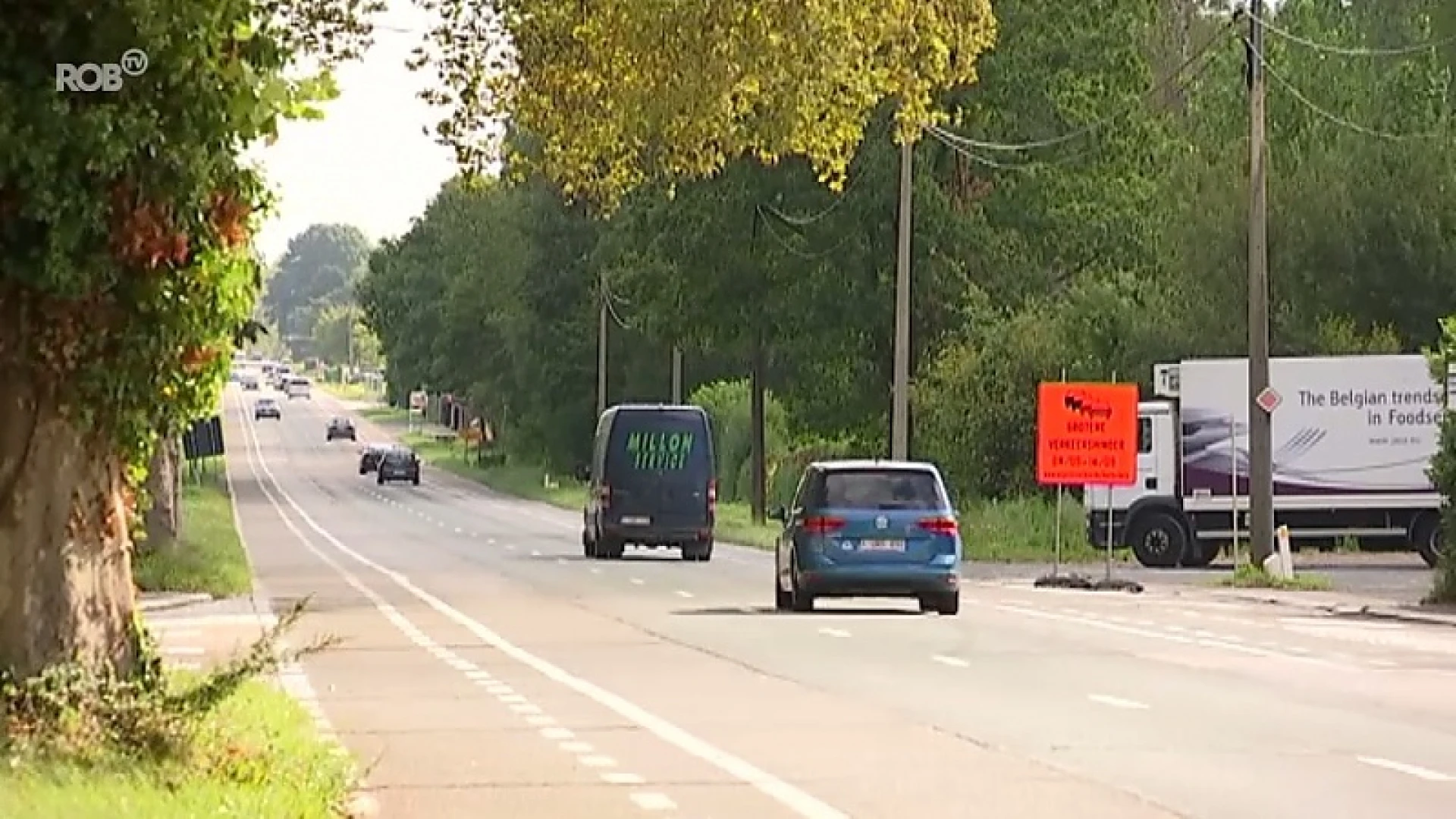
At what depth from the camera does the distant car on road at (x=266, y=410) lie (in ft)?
551

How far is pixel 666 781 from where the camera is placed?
15.2 metres

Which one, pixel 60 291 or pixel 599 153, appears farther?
pixel 599 153

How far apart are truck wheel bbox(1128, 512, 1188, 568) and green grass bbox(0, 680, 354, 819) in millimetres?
34945

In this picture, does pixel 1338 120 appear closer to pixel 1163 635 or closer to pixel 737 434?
pixel 737 434

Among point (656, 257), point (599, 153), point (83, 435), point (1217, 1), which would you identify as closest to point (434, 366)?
point (1217, 1)

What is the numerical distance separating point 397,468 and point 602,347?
41.5 ft

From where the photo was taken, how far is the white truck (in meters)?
49.1

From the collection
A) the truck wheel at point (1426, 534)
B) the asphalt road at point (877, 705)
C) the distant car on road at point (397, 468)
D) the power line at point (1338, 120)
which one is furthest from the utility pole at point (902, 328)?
the distant car on road at point (397, 468)

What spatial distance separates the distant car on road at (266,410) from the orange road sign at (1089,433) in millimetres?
128210

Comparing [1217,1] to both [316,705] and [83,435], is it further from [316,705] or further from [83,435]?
[83,435]

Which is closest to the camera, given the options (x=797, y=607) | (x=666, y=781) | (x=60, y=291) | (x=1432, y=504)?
(x=60, y=291)

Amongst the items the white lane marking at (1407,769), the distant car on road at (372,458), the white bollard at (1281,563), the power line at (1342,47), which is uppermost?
the power line at (1342,47)

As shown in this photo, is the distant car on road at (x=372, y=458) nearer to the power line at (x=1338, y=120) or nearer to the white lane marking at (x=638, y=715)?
the power line at (x=1338, y=120)

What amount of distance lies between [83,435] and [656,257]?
55.6m
